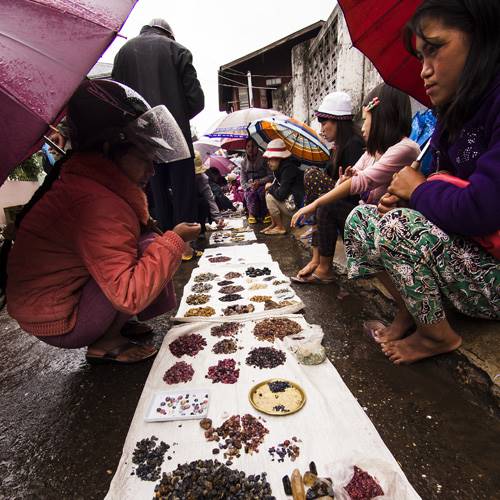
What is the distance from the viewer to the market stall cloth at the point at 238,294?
9.16 ft

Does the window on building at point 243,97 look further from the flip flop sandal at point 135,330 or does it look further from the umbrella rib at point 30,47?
the umbrella rib at point 30,47

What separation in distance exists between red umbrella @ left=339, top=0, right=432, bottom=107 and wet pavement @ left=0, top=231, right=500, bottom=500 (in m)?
1.83

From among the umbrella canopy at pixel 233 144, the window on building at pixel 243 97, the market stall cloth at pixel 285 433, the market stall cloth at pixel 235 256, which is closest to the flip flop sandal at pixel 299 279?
the market stall cloth at pixel 235 256

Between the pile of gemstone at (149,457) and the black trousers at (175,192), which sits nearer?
the pile of gemstone at (149,457)

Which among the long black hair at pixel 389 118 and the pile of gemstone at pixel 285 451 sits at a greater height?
the long black hair at pixel 389 118

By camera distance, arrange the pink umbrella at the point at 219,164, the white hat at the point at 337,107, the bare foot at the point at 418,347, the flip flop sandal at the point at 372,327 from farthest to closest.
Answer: the pink umbrella at the point at 219,164 < the white hat at the point at 337,107 < the flip flop sandal at the point at 372,327 < the bare foot at the point at 418,347

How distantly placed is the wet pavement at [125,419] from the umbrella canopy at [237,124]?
6.83 metres

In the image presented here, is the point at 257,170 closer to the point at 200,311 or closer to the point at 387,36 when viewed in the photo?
the point at 200,311

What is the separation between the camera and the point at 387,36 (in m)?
2.06

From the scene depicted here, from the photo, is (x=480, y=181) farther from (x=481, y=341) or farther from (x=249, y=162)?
(x=249, y=162)

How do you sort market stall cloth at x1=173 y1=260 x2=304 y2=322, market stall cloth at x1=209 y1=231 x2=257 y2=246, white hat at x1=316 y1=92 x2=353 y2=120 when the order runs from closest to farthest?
market stall cloth at x1=173 y1=260 x2=304 y2=322
white hat at x1=316 y1=92 x2=353 y2=120
market stall cloth at x1=209 y1=231 x2=257 y2=246

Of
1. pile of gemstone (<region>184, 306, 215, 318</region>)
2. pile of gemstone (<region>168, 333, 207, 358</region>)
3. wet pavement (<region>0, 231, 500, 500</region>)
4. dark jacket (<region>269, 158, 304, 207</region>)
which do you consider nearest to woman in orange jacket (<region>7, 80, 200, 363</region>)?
wet pavement (<region>0, 231, 500, 500</region>)

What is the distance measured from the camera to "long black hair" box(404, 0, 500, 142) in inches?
53.6

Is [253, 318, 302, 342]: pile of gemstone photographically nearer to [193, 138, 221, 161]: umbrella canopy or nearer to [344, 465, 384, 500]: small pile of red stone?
[344, 465, 384, 500]: small pile of red stone
